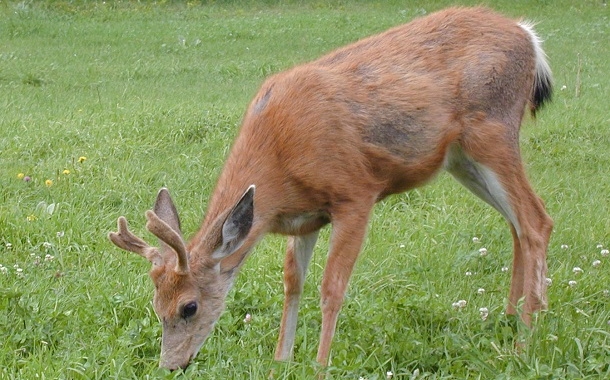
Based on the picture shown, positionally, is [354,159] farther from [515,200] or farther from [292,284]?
[515,200]

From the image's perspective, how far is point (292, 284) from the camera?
5.27 meters

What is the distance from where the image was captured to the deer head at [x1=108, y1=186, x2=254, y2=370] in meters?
4.48

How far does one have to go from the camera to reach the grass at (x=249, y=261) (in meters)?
4.63

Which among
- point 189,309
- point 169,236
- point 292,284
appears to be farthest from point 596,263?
point 169,236

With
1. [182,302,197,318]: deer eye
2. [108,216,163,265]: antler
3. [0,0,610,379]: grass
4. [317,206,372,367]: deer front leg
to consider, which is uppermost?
[108,216,163,265]: antler

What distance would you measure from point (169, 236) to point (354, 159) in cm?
121

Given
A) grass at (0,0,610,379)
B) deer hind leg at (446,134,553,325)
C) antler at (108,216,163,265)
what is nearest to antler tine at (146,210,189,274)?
antler at (108,216,163,265)

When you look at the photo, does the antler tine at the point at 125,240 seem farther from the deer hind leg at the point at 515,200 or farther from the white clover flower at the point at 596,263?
the white clover flower at the point at 596,263

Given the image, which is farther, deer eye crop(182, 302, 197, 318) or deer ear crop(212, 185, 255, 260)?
deer eye crop(182, 302, 197, 318)

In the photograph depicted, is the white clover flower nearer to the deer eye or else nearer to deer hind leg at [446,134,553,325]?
deer hind leg at [446,134,553,325]

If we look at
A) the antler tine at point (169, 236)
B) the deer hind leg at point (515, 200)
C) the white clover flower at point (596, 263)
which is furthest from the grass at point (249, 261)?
the antler tine at point (169, 236)

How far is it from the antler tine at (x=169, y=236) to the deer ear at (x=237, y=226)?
0.61ft

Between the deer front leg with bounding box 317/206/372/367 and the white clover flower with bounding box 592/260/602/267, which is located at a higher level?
the deer front leg with bounding box 317/206/372/367

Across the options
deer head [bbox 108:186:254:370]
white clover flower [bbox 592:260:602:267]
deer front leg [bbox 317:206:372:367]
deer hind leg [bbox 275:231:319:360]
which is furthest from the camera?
white clover flower [bbox 592:260:602:267]
